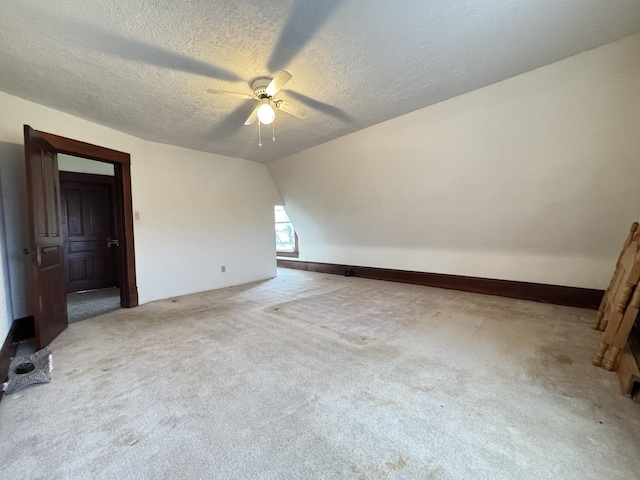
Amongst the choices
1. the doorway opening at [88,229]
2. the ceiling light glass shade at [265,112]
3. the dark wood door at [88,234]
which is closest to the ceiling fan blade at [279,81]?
the ceiling light glass shade at [265,112]

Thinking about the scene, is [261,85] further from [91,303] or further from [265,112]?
[91,303]

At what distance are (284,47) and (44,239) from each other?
9.30ft

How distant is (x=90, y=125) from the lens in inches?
132

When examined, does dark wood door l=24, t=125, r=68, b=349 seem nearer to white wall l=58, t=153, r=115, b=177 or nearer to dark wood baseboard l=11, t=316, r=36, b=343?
dark wood baseboard l=11, t=316, r=36, b=343

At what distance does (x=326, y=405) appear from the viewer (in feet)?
5.47

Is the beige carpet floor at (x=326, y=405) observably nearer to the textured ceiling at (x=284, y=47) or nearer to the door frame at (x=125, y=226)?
the door frame at (x=125, y=226)

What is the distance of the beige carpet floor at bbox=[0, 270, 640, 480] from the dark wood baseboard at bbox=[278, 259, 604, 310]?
515 millimetres

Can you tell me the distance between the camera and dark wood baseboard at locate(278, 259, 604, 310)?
3.43 meters

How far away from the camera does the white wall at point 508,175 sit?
2445mm

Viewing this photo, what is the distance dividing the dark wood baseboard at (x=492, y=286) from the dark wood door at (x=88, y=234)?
451 cm

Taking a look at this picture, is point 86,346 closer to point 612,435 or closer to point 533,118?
point 612,435

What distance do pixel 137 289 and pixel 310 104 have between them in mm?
3454

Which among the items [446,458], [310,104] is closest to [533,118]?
[310,104]

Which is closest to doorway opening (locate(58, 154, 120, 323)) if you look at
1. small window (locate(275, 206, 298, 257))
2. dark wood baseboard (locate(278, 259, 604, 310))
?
small window (locate(275, 206, 298, 257))
